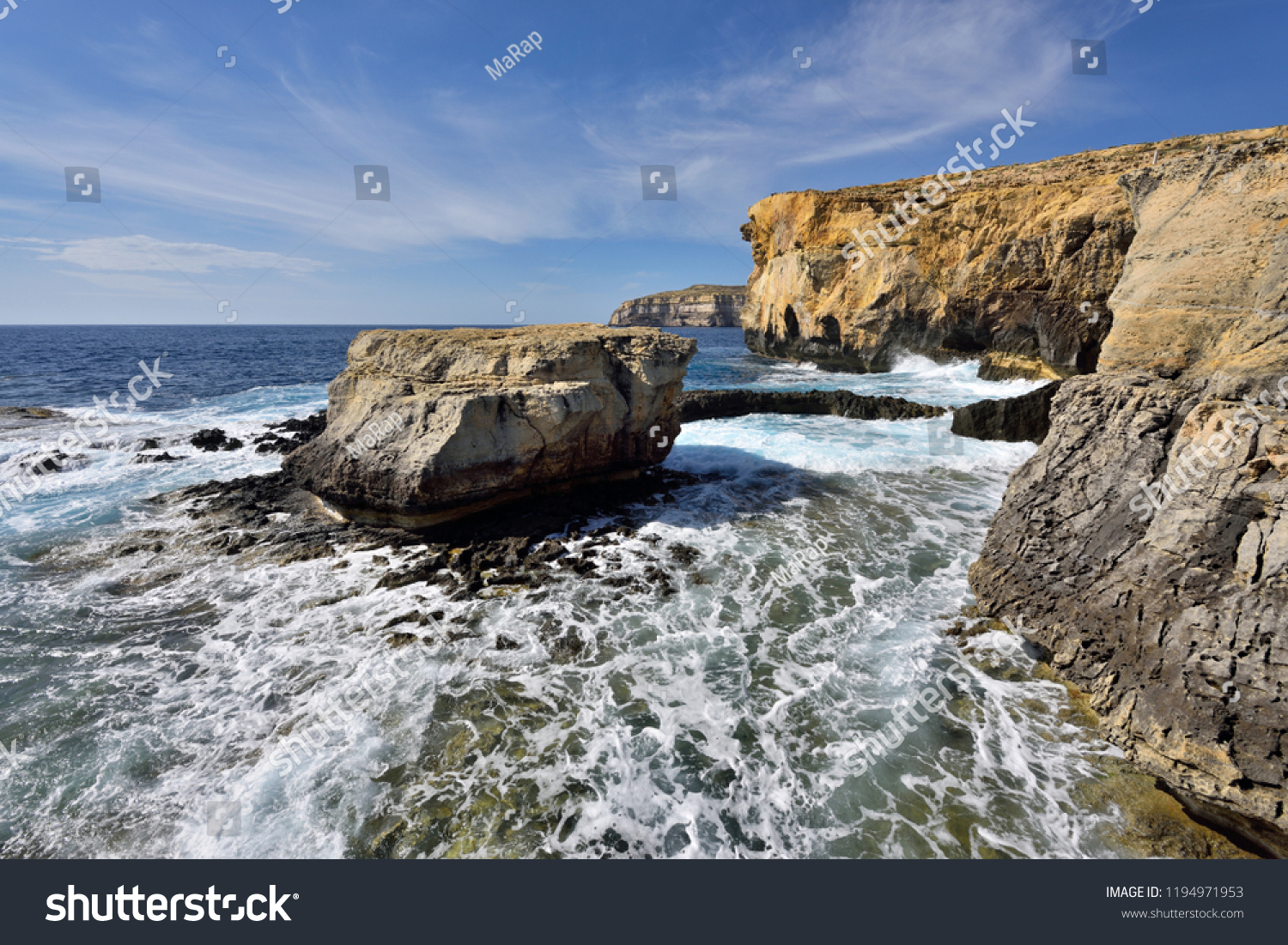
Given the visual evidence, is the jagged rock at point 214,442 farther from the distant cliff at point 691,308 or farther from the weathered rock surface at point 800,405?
the distant cliff at point 691,308

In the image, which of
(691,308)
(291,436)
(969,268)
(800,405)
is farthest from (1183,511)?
(691,308)

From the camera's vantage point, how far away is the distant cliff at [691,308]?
397 feet

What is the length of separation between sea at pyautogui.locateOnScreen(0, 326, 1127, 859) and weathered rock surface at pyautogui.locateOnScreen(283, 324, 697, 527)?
1775mm

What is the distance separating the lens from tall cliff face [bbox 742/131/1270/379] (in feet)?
71.8

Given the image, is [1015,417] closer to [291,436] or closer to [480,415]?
[480,415]

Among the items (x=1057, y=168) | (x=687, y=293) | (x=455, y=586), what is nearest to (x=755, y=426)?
(x=455, y=586)

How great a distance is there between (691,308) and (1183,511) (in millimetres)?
124545

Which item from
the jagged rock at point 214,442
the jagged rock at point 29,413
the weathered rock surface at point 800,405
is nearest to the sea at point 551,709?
the jagged rock at point 214,442

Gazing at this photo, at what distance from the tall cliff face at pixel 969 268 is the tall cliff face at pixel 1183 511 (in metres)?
12.1

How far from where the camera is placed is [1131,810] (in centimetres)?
472

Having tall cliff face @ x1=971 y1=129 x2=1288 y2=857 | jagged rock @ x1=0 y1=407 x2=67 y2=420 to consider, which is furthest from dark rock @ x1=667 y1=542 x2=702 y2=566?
jagged rock @ x1=0 y1=407 x2=67 y2=420

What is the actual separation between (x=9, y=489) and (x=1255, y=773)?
2283 cm

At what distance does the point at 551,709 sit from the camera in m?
6.22

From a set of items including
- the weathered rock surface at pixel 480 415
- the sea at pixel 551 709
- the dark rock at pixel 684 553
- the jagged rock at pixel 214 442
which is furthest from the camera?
the jagged rock at pixel 214 442
